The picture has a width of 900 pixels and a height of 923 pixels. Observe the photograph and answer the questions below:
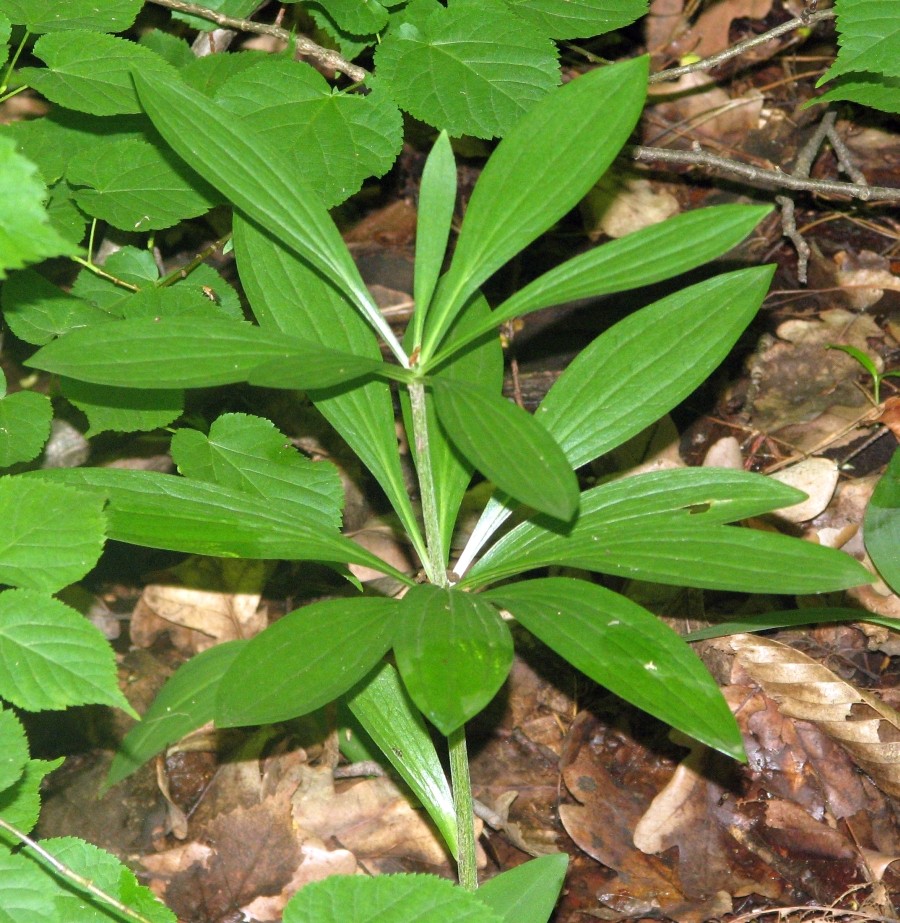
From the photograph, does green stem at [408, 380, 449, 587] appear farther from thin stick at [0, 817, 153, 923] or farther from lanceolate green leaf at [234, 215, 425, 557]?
thin stick at [0, 817, 153, 923]

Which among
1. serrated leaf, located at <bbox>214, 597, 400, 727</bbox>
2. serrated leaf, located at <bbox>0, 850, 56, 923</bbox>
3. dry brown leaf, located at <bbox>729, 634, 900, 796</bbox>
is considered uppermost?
serrated leaf, located at <bbox>214, 597, 400, 727</bbox>

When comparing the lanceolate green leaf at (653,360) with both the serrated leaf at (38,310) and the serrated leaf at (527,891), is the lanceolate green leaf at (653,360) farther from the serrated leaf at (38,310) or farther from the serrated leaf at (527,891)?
the serrated leaf at (38,310)

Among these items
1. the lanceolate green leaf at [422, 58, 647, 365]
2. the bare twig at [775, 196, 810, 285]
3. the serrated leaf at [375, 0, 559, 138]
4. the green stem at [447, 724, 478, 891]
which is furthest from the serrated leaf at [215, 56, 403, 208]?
the bare twig at [775, 196, 810, 285]

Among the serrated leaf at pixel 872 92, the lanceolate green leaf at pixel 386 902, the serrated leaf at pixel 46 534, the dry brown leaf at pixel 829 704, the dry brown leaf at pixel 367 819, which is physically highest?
the serrated leaf at pixel 872 92

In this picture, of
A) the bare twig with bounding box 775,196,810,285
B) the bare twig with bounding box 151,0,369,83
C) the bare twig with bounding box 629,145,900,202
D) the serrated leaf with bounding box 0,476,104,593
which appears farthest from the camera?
the bare twig with bounding box 775,196,810,285

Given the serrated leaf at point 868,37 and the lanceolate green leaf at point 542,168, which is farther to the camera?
the serrated leaf at point 868,37

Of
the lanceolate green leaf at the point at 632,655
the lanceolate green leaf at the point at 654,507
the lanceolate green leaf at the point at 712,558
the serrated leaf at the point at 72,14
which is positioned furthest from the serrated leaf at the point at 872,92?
the serrated leaf at the point at 72,14

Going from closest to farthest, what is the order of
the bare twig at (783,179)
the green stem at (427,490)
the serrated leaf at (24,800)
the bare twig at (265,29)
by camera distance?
the serrated leaf at (24,800) < the green stem at (427,490) < the bare twig at (265,29) < the bare twig at (783,179)
